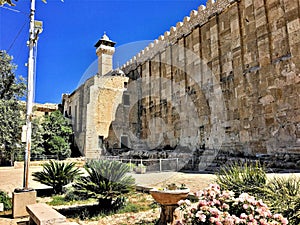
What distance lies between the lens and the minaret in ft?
89.0

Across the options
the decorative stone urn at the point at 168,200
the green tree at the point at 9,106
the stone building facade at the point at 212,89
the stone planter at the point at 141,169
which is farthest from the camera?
the green tree at the point at 9,106

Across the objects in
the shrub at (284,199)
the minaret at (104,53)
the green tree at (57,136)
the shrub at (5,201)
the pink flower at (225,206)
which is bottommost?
the shrub at (5,201)

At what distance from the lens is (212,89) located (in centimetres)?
1444

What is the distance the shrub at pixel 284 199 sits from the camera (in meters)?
3.07

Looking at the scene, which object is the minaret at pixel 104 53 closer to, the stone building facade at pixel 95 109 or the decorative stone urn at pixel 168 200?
the stone building facade at pixel 95 109

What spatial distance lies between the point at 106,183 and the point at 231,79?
9.77m

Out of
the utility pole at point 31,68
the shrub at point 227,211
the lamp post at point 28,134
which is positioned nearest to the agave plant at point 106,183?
the lamp post at point 28,134

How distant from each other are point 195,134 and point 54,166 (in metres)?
9.58

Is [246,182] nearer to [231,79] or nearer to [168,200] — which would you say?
[168,200]

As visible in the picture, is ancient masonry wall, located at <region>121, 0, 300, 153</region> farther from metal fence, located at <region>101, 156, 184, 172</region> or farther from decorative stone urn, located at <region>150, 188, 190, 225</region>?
decorative stone urn, located at <region>150, 188, 190, 225</region>

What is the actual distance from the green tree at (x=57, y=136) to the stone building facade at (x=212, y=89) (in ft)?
3.58

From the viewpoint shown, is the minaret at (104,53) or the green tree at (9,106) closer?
the green tree at (9,106)

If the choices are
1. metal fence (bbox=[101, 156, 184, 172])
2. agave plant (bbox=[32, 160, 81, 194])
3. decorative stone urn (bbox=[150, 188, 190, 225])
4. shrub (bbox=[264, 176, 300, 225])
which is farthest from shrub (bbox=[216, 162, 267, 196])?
metal fence (bbox=[101, 156, 184, 172])

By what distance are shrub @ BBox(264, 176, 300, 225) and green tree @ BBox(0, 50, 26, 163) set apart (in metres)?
16.6
